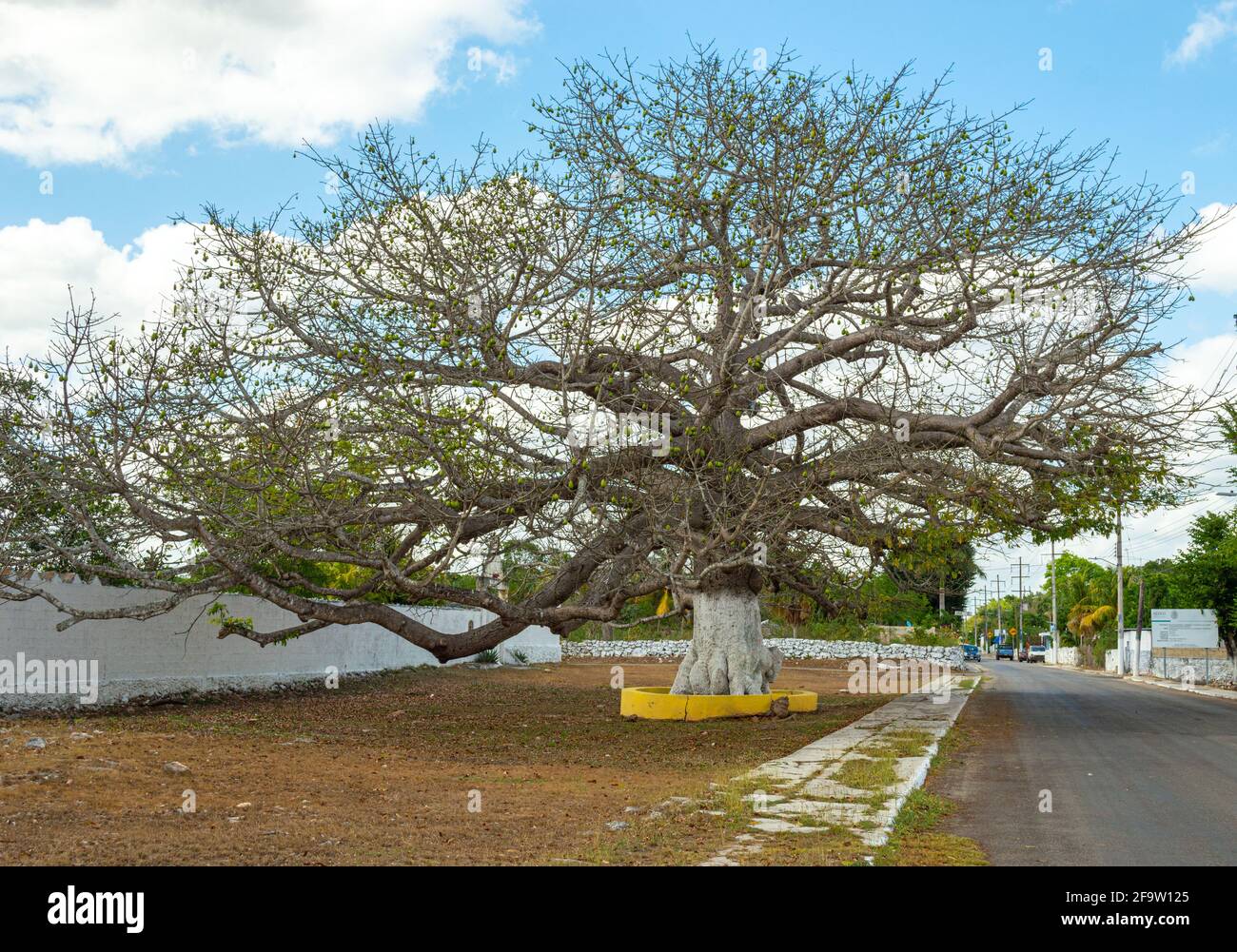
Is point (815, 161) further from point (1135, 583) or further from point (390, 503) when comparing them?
point (1135, 583)

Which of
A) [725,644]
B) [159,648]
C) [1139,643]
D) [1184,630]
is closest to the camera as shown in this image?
[159,648]

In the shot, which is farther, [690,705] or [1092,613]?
[1092,613]

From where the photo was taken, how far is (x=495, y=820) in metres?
8.45

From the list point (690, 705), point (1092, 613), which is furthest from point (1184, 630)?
point (690, 705)

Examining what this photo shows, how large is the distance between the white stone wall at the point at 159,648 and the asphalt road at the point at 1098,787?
435 inches

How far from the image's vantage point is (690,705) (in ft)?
60.0

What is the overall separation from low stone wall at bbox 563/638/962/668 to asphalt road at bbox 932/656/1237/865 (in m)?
27.3

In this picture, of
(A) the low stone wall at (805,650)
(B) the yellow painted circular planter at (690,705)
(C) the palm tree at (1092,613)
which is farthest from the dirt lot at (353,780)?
(C) the palm tree at (1092,613)

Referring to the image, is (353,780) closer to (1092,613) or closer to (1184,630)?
(1184,630)

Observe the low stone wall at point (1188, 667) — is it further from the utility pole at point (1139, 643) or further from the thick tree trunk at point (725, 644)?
the thick tree trunk at point (725, 644)

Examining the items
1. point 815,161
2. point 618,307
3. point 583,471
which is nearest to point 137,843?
point 583,471

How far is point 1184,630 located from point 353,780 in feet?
149

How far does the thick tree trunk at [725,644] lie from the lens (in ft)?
62.4

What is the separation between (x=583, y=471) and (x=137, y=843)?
803 centimetres
